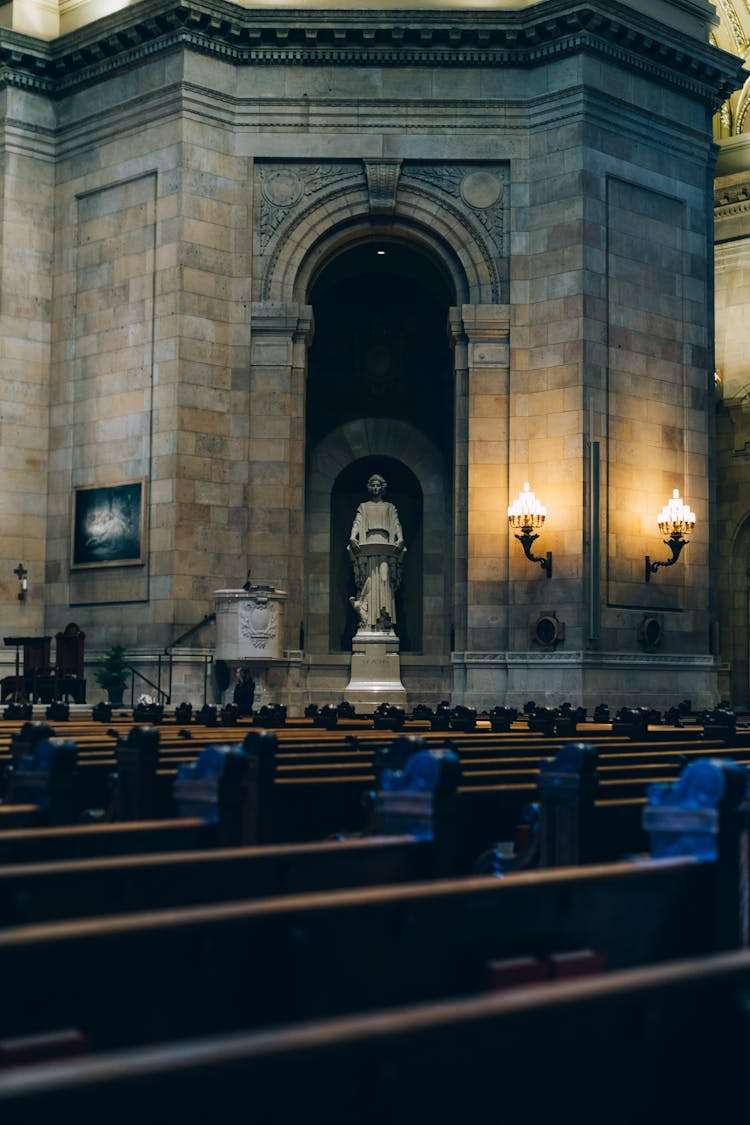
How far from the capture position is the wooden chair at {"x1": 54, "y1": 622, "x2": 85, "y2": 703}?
20.8 metres

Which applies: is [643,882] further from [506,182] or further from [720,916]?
[506,182]

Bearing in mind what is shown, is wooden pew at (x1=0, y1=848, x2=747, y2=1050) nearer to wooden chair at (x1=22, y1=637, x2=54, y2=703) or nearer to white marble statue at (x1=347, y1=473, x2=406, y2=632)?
wooden chair at (x1=22, y1=637, x2=54, y2=703)

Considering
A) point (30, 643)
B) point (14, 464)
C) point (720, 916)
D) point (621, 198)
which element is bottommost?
point (720, 916)

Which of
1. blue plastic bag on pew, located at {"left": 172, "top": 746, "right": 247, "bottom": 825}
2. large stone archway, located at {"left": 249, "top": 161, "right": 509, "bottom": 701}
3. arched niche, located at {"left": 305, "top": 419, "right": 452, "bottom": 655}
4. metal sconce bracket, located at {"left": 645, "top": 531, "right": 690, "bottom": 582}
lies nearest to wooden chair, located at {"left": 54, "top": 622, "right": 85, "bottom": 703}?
large stone archway, located at {"left": 249, "top": 161, "right": 509, "bottom": 701}

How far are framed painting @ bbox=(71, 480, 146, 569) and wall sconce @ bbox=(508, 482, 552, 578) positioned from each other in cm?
565

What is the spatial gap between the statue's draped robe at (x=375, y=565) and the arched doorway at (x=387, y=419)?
1548mm

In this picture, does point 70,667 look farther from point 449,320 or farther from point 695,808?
point 695,808

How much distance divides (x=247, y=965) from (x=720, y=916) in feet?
5.23

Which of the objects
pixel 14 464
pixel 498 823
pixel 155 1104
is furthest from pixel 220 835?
pixel 14 464

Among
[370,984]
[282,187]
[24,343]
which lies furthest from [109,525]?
[370,984]

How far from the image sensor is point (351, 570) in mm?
26188

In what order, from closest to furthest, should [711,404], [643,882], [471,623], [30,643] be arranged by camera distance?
[643,882] < [30,643] < [471,623] < [711,404]

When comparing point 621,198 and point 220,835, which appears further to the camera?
point 621,198

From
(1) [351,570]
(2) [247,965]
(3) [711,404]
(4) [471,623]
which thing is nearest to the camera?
(2) [247,965]
